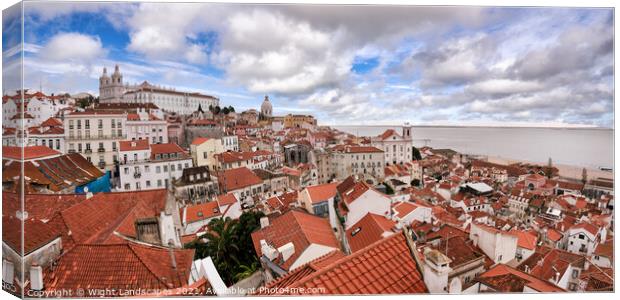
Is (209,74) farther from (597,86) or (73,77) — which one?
(597,86)

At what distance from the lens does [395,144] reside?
4.14 meters

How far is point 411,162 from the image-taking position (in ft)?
14.0

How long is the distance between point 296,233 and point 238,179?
3.92ft

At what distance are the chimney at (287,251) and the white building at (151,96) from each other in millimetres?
1937

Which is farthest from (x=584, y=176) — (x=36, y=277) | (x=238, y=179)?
(x=36, y=277)

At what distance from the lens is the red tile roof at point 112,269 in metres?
2.83

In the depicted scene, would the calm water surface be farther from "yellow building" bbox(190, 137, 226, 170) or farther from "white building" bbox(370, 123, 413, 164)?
"yellow building" bbox(190, 137, 226, 170)

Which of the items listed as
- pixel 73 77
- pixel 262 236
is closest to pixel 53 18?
pixel 73 77

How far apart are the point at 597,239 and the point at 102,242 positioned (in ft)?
17.4

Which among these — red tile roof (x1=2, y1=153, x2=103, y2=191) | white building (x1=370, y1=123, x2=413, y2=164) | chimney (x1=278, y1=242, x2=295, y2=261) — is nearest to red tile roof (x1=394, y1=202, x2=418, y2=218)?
white building (x1=370, y1=123, x2=413, y2=164)

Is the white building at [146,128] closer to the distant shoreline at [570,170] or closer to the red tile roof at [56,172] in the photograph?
the red tile roof at [56,172]

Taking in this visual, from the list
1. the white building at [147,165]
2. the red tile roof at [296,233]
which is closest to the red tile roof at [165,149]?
the white building at [147,165]

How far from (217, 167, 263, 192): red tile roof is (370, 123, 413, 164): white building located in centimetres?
175

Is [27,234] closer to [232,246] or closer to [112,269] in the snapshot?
[112,269]
